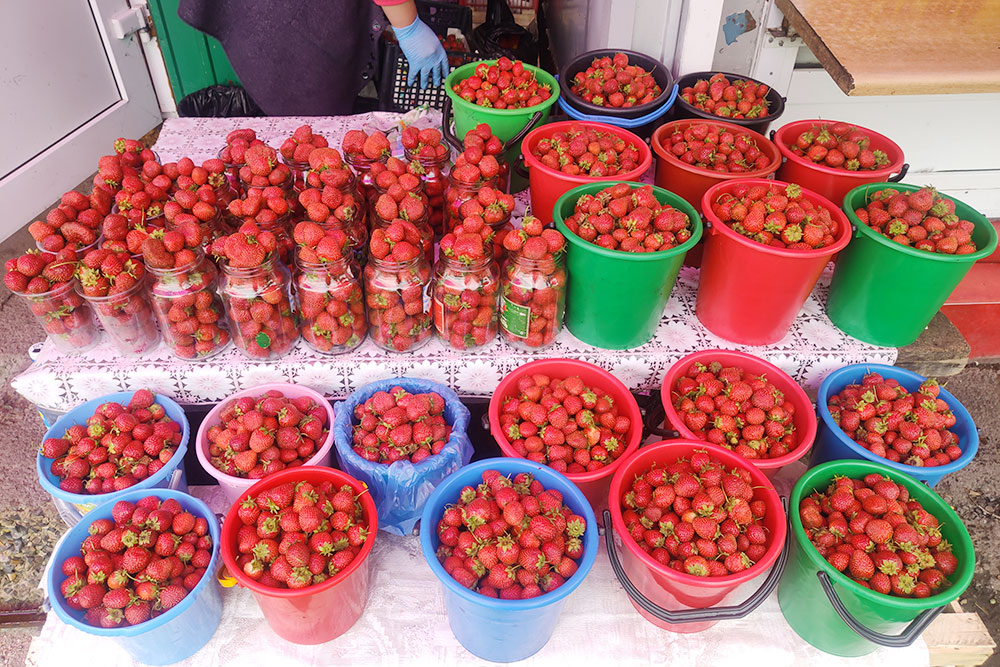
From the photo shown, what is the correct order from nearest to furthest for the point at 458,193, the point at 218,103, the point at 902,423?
1. the point at 902,423
2. the point at 458,193
3. the point at 218,103

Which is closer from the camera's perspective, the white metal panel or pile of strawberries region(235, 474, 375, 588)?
pile of strawberries region(235, 474, 375, 588)

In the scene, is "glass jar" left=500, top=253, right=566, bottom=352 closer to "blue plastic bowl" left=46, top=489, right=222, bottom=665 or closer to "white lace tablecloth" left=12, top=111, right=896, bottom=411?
"white lace tablecloth" left=12, top=111, right=896, bottom=411

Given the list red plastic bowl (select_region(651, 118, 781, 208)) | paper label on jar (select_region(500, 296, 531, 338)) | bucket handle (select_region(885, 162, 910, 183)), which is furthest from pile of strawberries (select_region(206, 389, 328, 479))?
bucket handle (select_region(885, 162, 910, 183))

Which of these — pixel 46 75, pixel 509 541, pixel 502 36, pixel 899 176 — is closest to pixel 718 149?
pixel 899 176

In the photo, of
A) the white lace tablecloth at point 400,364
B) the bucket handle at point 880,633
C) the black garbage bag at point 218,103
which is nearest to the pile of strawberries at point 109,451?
the white lace tablecloth at point 400,364

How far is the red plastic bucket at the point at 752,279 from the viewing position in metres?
1.52

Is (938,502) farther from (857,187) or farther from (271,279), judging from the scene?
(271,279)

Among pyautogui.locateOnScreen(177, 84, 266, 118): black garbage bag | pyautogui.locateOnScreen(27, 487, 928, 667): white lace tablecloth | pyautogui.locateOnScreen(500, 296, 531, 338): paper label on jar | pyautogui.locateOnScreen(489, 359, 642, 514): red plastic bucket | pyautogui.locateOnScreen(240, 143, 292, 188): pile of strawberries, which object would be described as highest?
pyautogui.locateOnScreen(240, 143, 292, 188): pile of strawberries

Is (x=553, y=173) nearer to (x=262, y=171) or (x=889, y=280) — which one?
(x=262, y=171)

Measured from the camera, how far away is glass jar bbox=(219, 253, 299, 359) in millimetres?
1487

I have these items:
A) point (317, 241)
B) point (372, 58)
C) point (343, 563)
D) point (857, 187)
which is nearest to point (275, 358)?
point (317, 241)

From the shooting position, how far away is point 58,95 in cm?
338

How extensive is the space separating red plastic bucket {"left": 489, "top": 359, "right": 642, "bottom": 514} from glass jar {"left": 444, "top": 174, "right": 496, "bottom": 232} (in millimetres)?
452

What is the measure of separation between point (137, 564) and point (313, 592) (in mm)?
367
